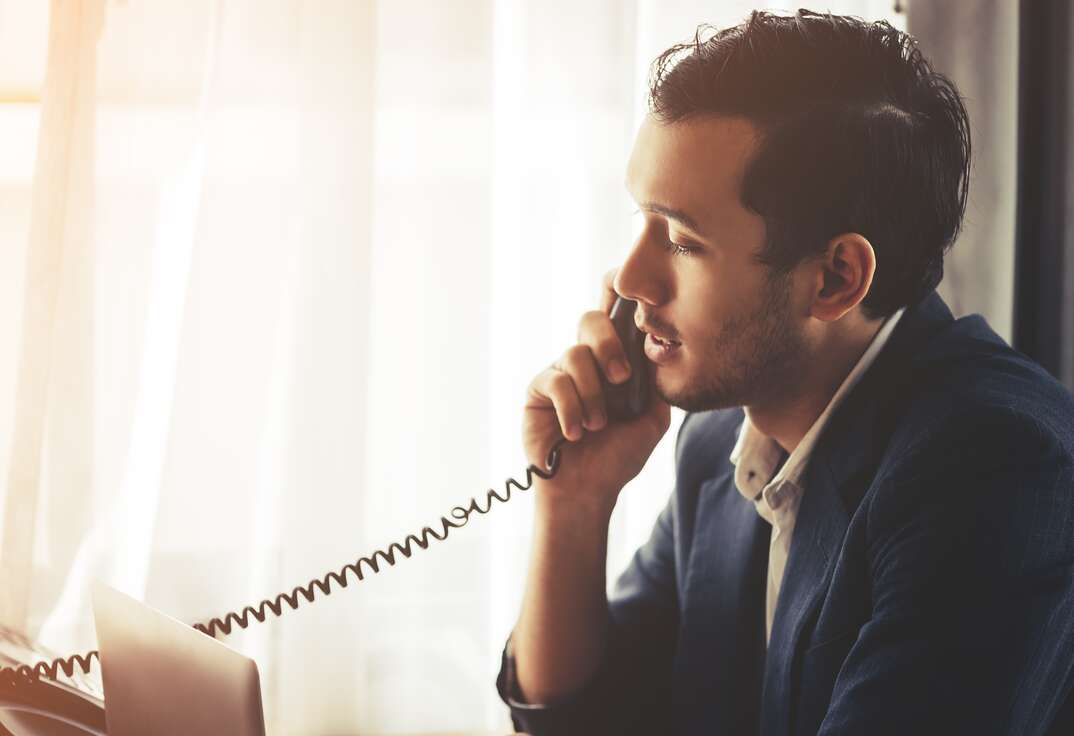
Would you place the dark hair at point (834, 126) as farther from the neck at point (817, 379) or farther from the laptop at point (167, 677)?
the laptop at point (167, 677)

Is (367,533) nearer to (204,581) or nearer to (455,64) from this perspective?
(204,581)

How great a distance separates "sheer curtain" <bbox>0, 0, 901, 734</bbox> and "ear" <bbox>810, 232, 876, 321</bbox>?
61 centimetres

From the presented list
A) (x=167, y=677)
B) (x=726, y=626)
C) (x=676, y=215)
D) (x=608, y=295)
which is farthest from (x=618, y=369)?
(x=167, y=677)

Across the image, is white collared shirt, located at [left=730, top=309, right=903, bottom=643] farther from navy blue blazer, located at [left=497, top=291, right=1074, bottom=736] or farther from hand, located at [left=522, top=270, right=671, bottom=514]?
hand, located at [left=522, top=270, right=671, bottom=514]

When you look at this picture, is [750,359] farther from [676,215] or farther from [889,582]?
[889,582]

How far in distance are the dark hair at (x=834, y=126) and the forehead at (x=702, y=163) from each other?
0.01 meters

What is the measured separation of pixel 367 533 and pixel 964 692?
105cm

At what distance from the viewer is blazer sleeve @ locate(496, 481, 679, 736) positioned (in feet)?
4.17

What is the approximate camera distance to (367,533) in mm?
1659

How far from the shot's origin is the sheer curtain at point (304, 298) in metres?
1.53

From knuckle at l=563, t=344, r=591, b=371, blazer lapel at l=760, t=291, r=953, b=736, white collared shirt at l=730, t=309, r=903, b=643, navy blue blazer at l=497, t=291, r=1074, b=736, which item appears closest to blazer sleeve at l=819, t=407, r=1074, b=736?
navy blue blazer at l=497, t=291, r=1074, b=736

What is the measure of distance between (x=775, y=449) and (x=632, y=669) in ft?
1.23

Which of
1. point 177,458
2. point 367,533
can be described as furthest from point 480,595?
point 177,458

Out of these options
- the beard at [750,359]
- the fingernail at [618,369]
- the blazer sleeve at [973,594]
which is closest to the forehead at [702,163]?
the beard at [750,359]
